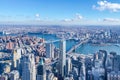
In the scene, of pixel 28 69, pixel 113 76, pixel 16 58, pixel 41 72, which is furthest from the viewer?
pixel 16 58

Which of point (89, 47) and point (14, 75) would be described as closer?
point (14, 75)

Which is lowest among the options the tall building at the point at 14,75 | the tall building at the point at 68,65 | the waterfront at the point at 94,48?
the tall building at the point at 14,75

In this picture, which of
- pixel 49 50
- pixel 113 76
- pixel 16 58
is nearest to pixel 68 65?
pixel 16 58

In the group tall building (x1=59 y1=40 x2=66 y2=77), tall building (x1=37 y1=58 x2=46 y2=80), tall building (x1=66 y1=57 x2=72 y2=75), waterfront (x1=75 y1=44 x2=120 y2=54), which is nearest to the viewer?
tall building (x1=37 y1=58 x2=46 y2=80)

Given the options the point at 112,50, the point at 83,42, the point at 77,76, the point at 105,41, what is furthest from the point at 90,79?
the point at 83,42

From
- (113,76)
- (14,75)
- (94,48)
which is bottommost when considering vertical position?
(14,75)

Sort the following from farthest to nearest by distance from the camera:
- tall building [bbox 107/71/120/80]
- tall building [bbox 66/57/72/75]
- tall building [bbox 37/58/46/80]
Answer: tall building [bbox 66/57/72/75], tall building [bbox 37/58/46/80], tall building [bbox 107/71/120/80]

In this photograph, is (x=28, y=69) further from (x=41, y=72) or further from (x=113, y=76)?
(x=113, y=76)

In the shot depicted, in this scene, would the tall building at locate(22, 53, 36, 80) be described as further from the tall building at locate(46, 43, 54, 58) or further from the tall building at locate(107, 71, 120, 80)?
the tall building at locate(107, 71, 120, 80)

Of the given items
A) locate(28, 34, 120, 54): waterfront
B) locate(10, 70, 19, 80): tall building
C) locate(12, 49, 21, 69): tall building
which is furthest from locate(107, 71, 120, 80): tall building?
locate(12, 49, 21, 69): tall building

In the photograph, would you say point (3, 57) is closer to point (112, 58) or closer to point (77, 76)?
point (77, 76)

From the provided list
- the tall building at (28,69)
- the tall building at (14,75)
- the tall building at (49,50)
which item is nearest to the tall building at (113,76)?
the tall building at (28,69)

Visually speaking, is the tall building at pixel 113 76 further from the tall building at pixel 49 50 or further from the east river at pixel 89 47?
the tall building at pixel 49 50
